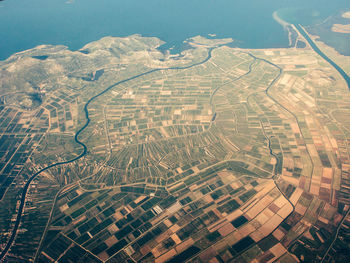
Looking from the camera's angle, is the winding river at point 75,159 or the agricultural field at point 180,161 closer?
the agricultural field at point 180,161

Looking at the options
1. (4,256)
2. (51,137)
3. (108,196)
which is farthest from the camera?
(51,137)

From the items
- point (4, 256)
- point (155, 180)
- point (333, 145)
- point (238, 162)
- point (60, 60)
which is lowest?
point (4, 256)

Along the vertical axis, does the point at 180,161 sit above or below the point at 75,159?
below

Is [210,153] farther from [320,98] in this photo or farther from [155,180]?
[320,98]

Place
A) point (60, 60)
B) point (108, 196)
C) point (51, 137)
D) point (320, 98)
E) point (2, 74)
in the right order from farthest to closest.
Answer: point (60, 60) < point (2, 74) < point (320, 98) < point (51, 137) < point (108, 196)

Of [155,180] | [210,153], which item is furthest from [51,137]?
[210,153]

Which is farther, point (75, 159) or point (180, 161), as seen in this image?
point (75, 159)

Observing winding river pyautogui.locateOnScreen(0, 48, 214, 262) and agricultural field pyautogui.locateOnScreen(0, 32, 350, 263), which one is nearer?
agricultural field pyautogui.locateOnScreen(0, 32, 350, 263)

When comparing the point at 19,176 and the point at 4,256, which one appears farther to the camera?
the point at 19,176
